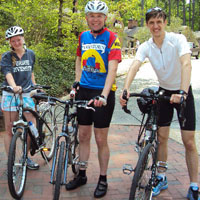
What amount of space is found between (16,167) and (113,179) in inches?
52.3

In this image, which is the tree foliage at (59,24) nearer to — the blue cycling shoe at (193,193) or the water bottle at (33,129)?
the water bottle at (33,129)

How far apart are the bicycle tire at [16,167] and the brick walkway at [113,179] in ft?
0.45

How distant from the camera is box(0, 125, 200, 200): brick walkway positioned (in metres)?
3.45

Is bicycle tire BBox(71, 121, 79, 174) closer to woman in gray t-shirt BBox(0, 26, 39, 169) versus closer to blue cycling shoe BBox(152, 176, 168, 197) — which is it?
woman in gray t-shirt BBox(0, 26, 39, 169)

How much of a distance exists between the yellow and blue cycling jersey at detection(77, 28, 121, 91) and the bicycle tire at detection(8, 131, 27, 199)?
105 cm

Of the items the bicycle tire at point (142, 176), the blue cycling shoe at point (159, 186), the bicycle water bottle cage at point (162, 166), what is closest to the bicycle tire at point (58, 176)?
the bicycle tire at point (142, 176)

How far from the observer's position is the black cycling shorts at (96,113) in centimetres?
329

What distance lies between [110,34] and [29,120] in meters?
1.65

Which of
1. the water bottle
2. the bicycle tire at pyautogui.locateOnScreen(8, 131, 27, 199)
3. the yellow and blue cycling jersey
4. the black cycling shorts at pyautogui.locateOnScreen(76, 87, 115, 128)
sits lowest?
the bicycle tire at pyautogui.locateOnScreen(8, 131, 27, 199)

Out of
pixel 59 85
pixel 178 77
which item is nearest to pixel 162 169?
pixel 178 77

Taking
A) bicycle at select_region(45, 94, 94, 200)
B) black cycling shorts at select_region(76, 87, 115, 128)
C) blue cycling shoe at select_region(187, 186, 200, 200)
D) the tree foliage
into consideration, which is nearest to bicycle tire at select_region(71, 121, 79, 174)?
bicycle at select_region(45, 94, 94, 200)

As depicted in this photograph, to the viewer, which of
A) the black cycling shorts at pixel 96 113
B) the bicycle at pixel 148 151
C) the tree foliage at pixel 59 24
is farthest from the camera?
the tree foliage at pixel 59 24

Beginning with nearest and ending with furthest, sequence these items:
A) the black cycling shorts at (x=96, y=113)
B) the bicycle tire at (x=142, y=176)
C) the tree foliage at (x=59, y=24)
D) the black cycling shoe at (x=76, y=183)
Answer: the bicycle tire at (x=142, y=176) → the black cycling shorts at (x=96, y=113) → the black cycling shoe at (x=76, y=183) → the tree foliage at (x=59, y=24)

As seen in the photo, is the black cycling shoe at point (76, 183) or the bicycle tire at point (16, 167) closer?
the bicycle tire at point (16, 167)
